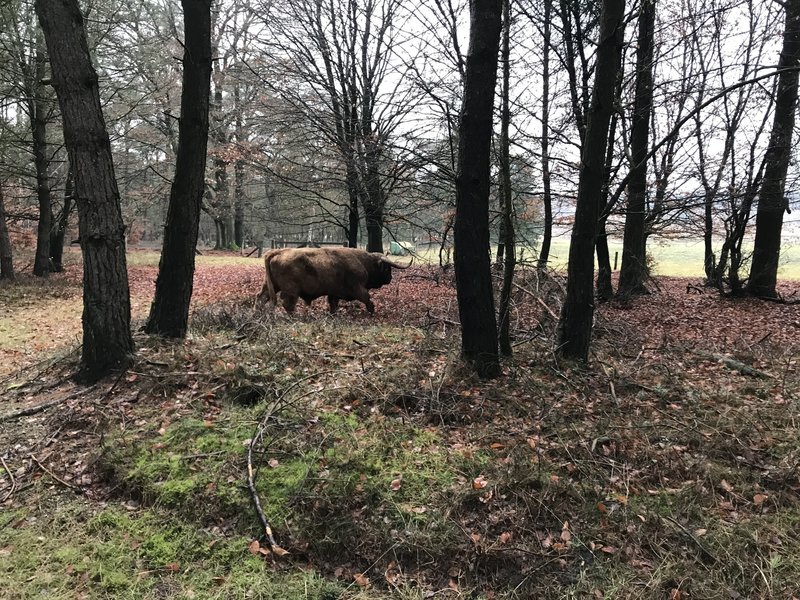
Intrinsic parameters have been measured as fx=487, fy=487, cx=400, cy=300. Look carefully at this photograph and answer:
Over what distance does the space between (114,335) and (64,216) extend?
44.6 feet

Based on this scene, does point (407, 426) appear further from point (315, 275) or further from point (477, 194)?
point (315, 275)

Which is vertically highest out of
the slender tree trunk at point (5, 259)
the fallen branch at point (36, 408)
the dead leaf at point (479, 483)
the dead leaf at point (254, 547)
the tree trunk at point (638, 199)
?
the tree trunk at point (638, 199)

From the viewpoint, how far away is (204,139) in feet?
23.6

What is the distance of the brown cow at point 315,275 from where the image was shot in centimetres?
1091

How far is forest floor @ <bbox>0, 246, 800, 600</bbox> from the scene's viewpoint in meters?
3.49

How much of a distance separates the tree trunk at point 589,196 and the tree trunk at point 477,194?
125 centimetres

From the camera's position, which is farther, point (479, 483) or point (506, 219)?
point (506, 219)

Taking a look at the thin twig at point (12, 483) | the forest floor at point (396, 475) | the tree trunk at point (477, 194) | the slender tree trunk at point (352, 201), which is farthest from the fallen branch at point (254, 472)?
the slender tree trunk at point (352, 201)

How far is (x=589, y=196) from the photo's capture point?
6336mm

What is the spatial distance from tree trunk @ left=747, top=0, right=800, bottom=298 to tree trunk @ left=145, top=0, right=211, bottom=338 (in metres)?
11.9

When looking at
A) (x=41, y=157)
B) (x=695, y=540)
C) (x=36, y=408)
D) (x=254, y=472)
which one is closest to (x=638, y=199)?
(x=695, y=540)

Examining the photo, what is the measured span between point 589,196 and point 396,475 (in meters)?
4.32

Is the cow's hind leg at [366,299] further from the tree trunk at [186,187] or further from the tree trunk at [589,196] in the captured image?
the tree trunk at [589,196]

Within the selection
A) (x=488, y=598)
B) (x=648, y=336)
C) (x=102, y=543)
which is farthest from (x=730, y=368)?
(x=102, y=543)
